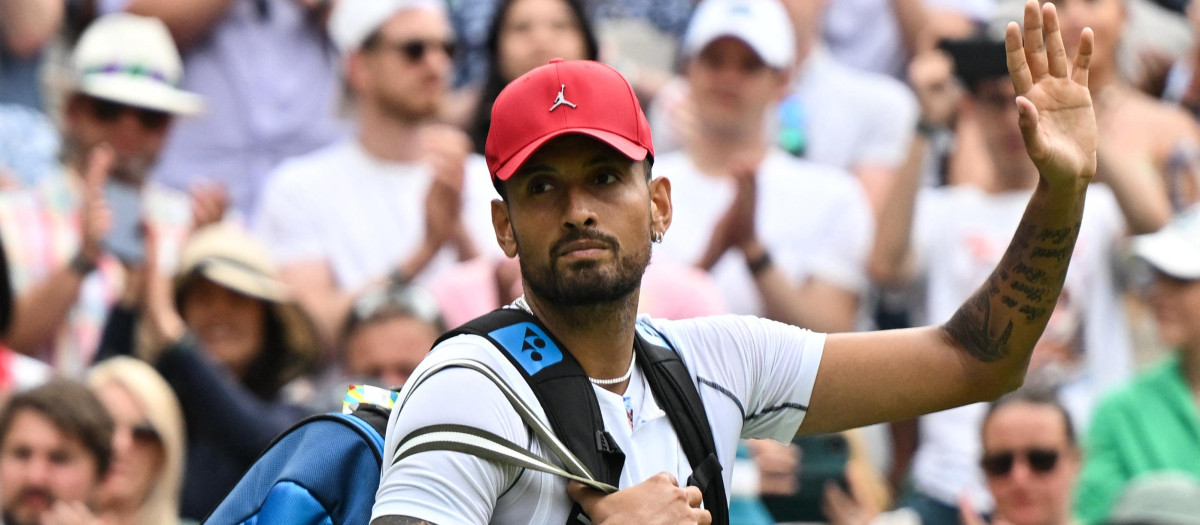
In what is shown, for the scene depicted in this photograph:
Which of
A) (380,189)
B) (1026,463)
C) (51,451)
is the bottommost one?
(1026,463)

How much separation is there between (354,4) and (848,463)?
109 inches

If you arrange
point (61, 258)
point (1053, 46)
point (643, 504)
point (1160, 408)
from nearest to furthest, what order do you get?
point (643, 504) < point (1053, 46) < point (1160, 408) < point (61, 258)

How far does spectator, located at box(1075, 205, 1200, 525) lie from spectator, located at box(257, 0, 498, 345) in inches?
91.2

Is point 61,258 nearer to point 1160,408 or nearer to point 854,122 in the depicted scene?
point 854,122

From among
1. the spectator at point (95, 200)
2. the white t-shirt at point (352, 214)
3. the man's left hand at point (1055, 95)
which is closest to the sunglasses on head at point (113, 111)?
the spectator at point (95, 200)

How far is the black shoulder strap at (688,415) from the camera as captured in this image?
8.73 ft

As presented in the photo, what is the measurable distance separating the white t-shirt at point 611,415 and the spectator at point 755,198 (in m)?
3.22

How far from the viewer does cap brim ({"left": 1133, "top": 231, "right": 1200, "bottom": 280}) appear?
5.65m

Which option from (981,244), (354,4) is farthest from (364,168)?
(981,244)

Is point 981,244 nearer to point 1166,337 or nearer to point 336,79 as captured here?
point 1166,337

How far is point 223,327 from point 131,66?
3.94 ft

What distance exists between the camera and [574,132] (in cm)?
257

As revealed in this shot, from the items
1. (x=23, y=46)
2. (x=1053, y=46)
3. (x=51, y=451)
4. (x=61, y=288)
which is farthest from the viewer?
(x=23, y=46)

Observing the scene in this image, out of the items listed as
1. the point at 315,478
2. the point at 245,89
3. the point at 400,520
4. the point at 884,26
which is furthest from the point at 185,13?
the point at 400,520
